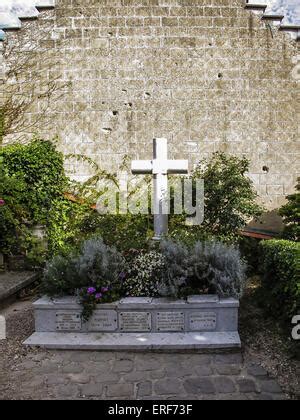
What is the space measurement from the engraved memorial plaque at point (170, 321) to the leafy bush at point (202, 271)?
0.22m

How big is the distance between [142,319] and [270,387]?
1482 mm

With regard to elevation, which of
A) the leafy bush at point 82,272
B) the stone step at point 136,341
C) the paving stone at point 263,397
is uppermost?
the leafy bush at point 82,272

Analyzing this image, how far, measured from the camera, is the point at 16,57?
8.25m

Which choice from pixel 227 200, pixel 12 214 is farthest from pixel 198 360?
pixel 12 214

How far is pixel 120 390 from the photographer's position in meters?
3.05

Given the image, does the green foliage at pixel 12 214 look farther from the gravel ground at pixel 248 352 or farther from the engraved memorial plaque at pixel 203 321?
the engraved memorial plaque at pixel 203 321

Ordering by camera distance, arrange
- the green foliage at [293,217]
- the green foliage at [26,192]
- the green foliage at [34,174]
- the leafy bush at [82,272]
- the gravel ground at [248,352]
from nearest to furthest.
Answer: the gravel ground at [248,352]
the leafy bush at [82,272]
the green foliage at [293,217]
the green foliage at [26,192]
the green foliage at [34,174]

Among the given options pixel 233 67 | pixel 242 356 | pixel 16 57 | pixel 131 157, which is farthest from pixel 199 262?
pixel 16 57

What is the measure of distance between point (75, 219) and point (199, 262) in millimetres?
3435

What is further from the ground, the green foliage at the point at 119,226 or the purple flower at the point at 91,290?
the green foliage at the point at 119,226

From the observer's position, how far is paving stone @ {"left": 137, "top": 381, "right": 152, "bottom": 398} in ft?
9.84

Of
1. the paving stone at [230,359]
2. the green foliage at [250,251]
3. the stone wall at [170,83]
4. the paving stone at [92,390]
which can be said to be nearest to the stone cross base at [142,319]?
the paving stone at [230,359]

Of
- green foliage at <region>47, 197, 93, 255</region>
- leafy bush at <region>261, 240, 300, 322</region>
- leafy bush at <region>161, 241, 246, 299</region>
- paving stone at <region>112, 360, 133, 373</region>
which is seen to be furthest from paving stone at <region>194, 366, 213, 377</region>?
green foliage at <region>47, 197, 93, 255</region>

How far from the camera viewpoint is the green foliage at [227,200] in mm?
6684
